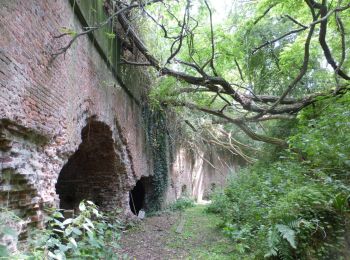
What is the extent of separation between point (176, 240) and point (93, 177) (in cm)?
317

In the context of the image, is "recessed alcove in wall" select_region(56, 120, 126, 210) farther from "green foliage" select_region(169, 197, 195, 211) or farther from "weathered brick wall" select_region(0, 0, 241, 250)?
"green foliage" select_region(169, 197, 195, 211)

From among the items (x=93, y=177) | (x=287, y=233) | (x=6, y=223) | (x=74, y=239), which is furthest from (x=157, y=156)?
(x=6, y=223)

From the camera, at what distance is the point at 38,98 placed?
405cm

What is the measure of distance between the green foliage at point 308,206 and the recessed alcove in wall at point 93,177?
3.54 meters

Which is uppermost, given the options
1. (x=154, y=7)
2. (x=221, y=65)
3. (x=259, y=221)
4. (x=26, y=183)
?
(x=154, y=7)

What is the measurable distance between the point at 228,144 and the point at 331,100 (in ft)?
28.9

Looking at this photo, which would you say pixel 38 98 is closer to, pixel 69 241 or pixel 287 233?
pixel 69 241

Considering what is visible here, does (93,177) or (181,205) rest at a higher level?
(93,177)

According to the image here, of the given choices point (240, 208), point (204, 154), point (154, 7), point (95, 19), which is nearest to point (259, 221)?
point (240, 208)

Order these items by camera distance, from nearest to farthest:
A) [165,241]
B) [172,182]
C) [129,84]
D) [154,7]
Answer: [165,241]
[154,7]
[129,84]
[172,182]

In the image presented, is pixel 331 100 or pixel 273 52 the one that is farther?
pixel 273 52

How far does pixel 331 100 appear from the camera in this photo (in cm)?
835

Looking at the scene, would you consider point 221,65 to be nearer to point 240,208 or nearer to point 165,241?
point 240,208

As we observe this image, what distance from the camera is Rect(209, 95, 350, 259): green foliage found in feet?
13.7
